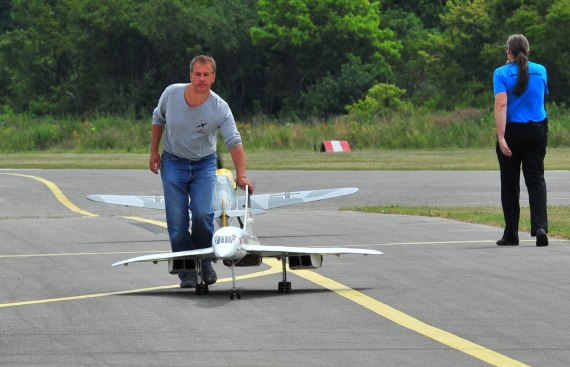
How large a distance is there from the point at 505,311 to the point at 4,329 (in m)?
3.37

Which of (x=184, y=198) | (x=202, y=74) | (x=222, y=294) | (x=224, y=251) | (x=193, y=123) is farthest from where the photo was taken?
(x=184, y=198)

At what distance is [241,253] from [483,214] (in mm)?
9981

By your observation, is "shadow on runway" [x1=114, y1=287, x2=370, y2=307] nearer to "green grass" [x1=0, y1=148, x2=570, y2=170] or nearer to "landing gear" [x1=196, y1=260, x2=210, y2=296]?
"landing gear" [x1=196, y1=260, x2=210, y2=296]

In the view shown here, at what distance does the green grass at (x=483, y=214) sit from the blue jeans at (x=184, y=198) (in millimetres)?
5328

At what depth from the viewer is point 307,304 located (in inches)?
404

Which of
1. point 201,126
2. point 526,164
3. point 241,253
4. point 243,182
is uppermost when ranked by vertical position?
point 201,126

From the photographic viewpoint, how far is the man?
11555 mm

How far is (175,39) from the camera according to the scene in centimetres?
8469

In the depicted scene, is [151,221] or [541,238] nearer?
[541,238]

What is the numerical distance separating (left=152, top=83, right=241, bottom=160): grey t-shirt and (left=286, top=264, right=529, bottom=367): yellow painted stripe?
1.43m

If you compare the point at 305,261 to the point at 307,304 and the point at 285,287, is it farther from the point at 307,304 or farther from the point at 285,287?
the point at 307,304

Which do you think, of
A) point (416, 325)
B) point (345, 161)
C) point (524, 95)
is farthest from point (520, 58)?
point (345, 161)

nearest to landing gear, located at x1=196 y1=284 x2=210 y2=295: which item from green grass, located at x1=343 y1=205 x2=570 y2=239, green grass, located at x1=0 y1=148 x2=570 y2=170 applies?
green grass, located at x1=343 y1=205 x2=570 y2=239

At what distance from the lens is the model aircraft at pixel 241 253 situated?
10539mm
